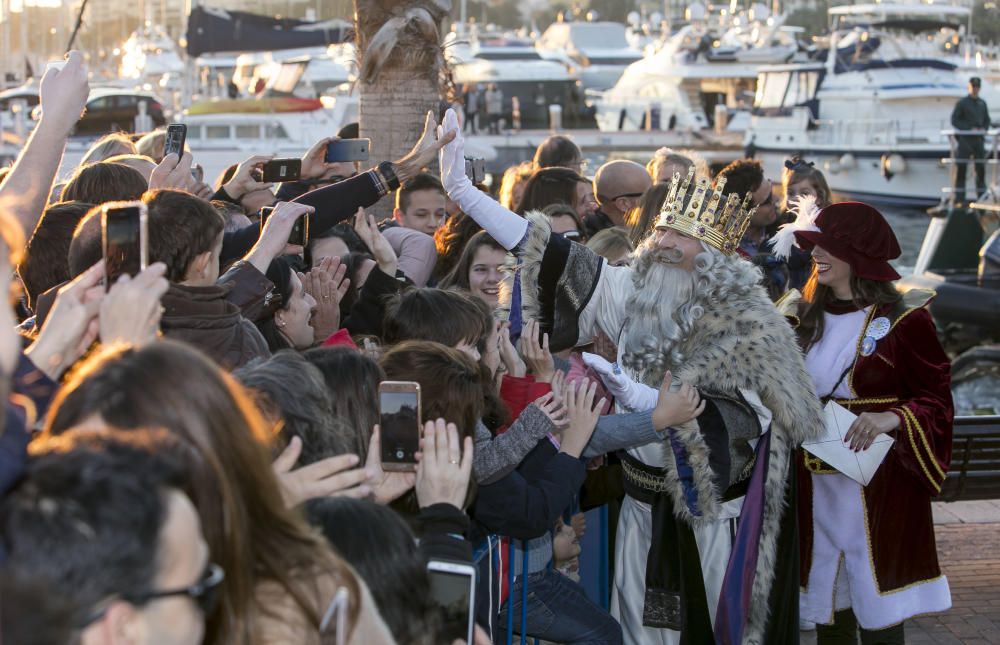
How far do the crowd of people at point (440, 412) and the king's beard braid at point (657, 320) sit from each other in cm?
1

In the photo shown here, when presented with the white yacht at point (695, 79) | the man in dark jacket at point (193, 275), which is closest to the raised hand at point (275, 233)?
the man in dark jacket at point (193, 275)

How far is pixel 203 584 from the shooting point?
1746 millimetres

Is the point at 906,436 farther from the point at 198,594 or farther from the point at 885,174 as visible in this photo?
the point at 885,174

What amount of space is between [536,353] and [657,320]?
602 mm

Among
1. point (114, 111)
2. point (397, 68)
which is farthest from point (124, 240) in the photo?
point (114, 111)

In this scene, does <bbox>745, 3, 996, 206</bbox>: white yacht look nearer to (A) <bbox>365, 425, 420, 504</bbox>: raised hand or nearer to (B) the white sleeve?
(B) the white sleeve

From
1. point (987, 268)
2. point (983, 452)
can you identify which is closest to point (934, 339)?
point (983, 452)

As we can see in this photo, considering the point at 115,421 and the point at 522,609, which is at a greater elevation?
the point at 115,421

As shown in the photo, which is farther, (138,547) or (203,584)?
(203,584)

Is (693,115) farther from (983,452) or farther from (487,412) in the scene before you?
(487,412)

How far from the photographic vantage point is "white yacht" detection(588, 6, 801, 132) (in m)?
38.8

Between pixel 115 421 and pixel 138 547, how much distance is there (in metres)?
0.30

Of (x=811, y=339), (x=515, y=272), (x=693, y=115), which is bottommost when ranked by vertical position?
(x=693, y=115)

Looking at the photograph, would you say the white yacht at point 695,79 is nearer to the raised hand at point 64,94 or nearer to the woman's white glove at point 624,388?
the woman's white glove at point 624,388
